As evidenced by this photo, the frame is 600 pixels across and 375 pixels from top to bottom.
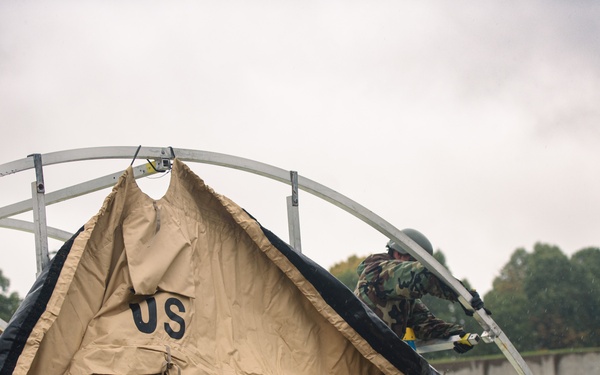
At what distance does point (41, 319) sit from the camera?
4180mm

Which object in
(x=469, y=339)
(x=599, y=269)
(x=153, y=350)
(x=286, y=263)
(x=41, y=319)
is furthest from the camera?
(x=599, y=269)

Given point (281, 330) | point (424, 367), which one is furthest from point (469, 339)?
point (281, 330)

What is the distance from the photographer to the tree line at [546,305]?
62.5 ft

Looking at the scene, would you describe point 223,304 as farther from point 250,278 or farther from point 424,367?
point 424,367

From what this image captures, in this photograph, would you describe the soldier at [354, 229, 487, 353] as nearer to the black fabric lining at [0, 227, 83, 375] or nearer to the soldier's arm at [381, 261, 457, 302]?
the soldier's arm at [381, 261, 457, 302]

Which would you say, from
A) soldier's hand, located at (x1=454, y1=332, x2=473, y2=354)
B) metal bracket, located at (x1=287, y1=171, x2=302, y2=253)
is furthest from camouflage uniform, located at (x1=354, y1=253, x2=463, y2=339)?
metal bracket, located at (x1=287, y1=171, x2=302, y2=253)

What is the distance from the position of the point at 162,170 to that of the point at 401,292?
104 inches

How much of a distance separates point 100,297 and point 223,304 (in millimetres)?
764

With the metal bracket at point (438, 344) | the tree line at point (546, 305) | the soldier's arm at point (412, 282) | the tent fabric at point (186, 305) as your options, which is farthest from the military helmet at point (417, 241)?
the tree line at point (546, 305)

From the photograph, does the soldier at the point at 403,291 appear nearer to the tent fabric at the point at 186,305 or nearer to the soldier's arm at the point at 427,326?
the soldier's arm at the point at 427,326

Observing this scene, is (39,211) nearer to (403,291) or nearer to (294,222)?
(294,222)

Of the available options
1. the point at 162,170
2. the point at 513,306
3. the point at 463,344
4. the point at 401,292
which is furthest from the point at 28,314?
the point at 513,306

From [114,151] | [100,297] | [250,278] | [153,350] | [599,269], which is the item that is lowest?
[153,350]

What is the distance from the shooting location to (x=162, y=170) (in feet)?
16.9
